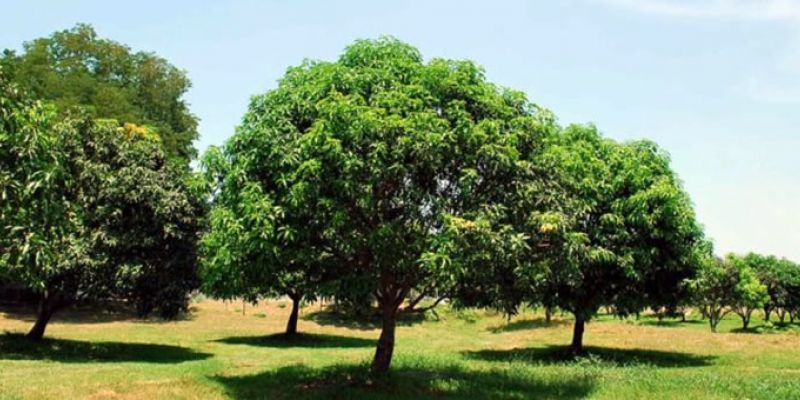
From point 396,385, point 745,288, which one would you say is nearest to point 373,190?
point 396,385

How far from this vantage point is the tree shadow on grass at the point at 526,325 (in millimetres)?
55384

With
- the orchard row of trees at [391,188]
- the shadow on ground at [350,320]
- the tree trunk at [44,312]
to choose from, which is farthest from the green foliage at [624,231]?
the shadow on ground at [350,320]

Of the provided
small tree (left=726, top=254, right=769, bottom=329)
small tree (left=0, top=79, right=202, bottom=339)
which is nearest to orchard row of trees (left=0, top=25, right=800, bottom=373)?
small tree (left=0, top=79, right=202, bottom=339)

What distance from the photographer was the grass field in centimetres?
1923

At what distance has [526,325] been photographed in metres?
57.5

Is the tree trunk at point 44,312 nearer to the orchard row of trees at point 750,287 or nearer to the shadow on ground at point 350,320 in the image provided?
the shadow on ground at point 350,320

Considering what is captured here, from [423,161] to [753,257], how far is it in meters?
79.1

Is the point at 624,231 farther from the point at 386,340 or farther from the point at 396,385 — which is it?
the point at 396,385

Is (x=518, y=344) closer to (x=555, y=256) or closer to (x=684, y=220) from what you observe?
(x=684, y=220)

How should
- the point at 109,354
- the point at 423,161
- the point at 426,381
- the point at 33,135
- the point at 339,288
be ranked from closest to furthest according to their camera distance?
the point at 33,135 → the point at 423,161 → the point at 339,288 → the point at 426,381 → the point at 109,354

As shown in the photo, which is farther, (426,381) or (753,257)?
(753,257)

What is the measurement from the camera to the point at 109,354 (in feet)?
97.6

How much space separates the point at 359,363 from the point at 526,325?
35.2 m

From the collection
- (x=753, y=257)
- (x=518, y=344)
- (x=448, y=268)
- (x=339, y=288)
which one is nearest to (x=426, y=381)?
(x=339, y=288)
